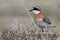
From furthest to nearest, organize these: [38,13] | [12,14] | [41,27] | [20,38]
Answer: [12,14]
[38,13]
[41,27]
[20,38]

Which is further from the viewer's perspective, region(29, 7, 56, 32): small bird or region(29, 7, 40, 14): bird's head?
region(29, 7, 40, 14): bird's head

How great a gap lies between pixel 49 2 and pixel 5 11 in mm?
1728

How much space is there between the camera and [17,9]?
10773 millimetres

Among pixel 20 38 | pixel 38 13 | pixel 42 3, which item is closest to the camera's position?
pixel 20 38

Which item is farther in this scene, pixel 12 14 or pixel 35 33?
pixel 12 14

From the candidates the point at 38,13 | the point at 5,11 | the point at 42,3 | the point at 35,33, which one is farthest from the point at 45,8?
the point at 35,33

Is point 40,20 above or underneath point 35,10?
underneath

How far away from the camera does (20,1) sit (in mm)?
10641

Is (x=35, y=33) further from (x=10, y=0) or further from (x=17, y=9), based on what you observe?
(x=10, y=0)

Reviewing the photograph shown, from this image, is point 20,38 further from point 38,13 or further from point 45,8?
point 45,8

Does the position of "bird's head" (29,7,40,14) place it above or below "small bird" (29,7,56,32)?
above

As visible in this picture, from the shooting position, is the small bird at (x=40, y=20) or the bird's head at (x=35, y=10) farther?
the bird's head at (x=35, y=10)

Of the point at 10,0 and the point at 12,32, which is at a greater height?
the point at 10,0

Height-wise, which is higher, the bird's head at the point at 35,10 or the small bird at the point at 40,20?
the bird's head at the point at 35,10
